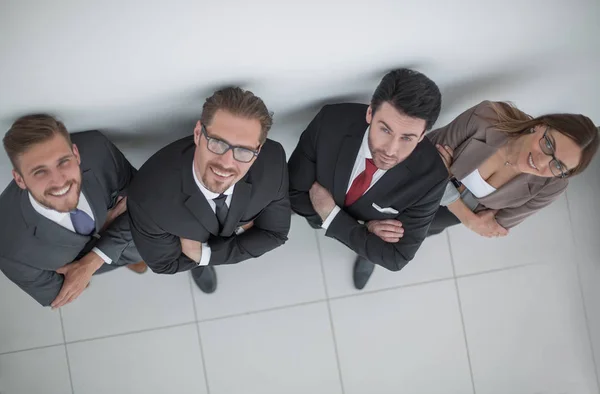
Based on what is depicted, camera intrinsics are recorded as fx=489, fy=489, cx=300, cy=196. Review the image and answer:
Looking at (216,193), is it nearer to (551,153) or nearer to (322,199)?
(322,199)

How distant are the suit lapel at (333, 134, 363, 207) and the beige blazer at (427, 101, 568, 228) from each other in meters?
0.49

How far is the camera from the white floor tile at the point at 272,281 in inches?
121

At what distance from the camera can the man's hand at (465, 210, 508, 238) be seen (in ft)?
8.27

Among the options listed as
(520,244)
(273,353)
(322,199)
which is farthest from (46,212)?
(520,244)

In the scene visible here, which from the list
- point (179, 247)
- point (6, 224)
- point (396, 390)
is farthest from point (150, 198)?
point (396, 390)

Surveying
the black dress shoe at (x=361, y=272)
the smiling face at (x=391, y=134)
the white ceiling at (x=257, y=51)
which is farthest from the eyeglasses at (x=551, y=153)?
the black dress shoe at (x=361, y=272)

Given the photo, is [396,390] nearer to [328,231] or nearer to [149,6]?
[328,231]

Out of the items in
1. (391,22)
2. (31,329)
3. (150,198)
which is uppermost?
(391,22)

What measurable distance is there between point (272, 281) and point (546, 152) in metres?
1.79

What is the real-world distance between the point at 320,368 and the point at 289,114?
5.53 ft

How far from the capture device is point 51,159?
5.87 ft

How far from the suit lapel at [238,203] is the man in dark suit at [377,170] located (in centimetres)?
30

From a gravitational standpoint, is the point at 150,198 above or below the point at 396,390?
above

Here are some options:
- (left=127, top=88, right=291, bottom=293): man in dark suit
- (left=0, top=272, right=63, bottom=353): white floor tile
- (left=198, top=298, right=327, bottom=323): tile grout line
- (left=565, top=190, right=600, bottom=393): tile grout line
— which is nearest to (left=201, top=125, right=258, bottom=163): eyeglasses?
(left=127, top=88, right=291, bottom=293): man in dark suit
